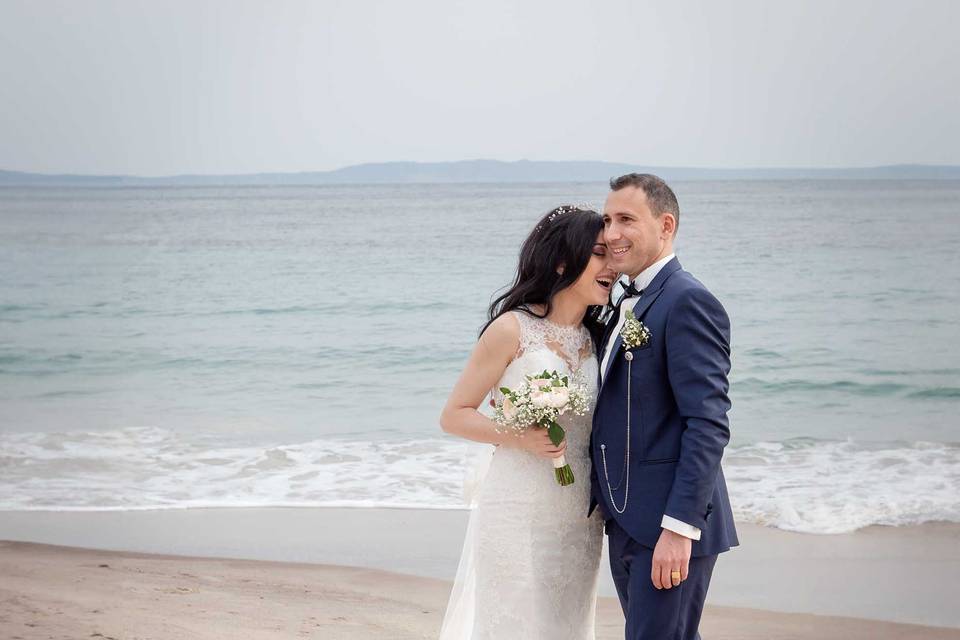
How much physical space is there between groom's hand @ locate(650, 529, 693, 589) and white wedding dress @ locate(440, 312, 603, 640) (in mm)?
615

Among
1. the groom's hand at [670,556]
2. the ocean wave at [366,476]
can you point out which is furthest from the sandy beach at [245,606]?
the groom's hand at [670,556]

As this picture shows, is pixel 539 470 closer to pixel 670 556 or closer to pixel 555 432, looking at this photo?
pixel 555 432

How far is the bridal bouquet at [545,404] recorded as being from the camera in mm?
3133

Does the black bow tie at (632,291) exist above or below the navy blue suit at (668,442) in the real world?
above

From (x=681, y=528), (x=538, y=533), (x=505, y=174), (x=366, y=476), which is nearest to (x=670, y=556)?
(x=681, y=528)

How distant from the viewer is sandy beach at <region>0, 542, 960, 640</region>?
4969 mm

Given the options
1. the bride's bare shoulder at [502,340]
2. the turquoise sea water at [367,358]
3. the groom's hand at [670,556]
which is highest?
the bride's bare shoulder at [502,340]

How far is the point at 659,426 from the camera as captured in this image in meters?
2.89

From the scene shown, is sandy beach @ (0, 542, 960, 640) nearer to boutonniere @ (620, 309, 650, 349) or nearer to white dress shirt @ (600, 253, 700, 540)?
white dress shirt @ (600, 253, 700, 540)

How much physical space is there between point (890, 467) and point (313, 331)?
13317 millimetres

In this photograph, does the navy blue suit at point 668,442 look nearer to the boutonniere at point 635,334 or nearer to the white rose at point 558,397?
the boutonniere at point 635,334

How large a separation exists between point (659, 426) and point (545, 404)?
40cm

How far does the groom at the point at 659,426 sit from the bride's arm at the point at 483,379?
0.44 meters

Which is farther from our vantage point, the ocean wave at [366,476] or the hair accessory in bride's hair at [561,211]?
the ocean wave at [366,476]
